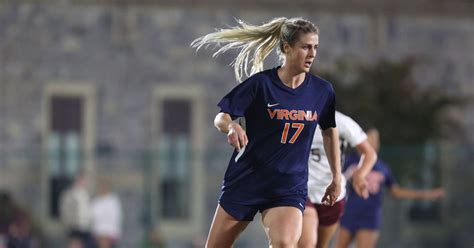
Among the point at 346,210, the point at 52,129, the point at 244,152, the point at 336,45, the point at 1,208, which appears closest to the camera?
the point at 244,152

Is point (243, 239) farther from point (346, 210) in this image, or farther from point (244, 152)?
point (244, 152)

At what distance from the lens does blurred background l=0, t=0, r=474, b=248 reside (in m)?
31.0

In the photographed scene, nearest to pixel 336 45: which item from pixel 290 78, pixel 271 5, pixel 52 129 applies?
pixel 271 5

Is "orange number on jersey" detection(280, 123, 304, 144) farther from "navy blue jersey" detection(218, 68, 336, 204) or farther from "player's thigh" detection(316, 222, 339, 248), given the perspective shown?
"player's thigh" detection(316, 222, 339, 248)

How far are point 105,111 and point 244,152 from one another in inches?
972

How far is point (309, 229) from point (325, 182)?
0.78 metres

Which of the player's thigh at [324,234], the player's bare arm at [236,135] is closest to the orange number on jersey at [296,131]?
the player's bare arm at [236,135]

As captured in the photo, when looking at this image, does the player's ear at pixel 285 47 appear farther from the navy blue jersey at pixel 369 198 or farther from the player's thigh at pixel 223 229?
the navy blue jersey at pixel 369 198

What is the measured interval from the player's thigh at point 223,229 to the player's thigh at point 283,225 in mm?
201

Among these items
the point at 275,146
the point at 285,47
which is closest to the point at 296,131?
the point at 275,146

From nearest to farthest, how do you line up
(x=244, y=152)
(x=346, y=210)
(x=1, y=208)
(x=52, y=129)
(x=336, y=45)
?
(x=244, y=152), (x=346, y=210), (x=1, y=208), (x=52, y=129), (x=336, y=45)

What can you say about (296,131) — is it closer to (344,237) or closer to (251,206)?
(251,206)

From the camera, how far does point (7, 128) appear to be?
34375 mm

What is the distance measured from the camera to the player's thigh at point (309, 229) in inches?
490
